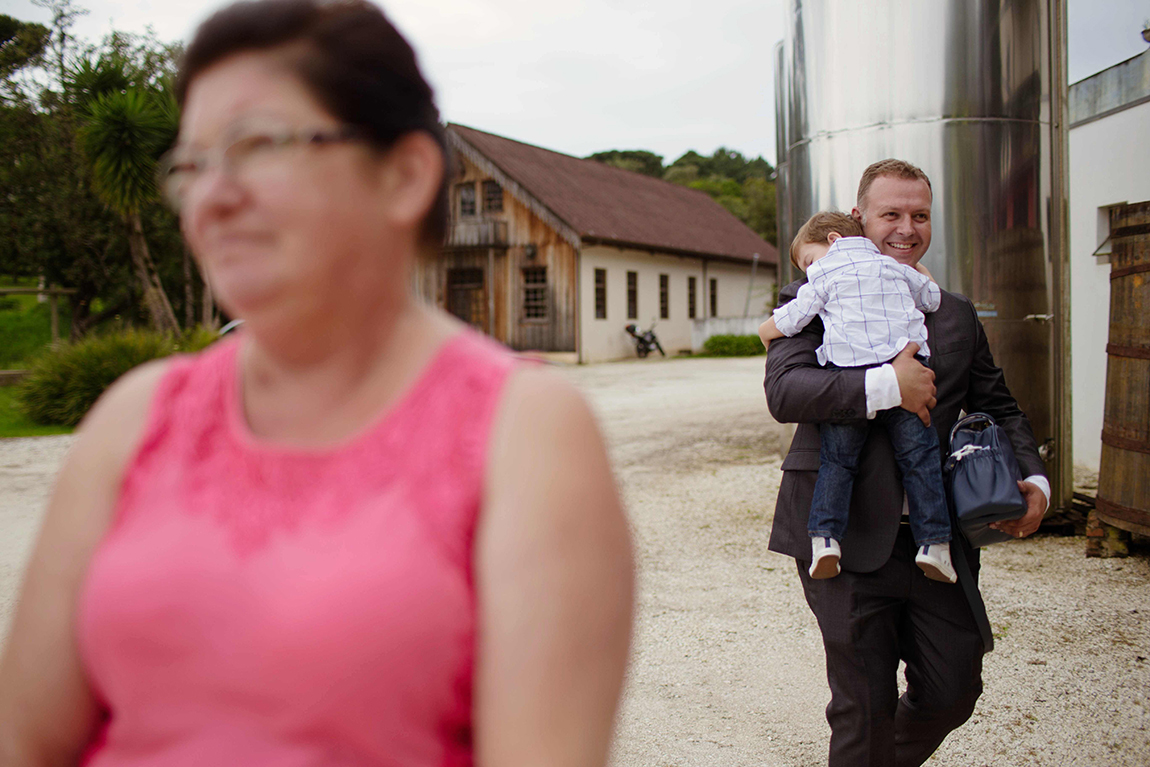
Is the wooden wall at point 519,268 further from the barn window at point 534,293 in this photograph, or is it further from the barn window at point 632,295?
the barn window at point 632,295

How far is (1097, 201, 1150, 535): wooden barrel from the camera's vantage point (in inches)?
195

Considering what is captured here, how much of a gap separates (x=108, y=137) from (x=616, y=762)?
54.8ft

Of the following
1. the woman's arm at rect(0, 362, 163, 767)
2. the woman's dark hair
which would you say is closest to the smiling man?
the woman's dark hair

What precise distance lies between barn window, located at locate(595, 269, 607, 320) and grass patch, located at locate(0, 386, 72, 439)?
16.1 m

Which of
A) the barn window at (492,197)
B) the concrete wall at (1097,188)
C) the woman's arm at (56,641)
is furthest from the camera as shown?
the barn window at (492,197)

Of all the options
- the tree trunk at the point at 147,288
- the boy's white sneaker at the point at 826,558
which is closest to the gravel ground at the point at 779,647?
the boy's white sneaker at the point at 826,558

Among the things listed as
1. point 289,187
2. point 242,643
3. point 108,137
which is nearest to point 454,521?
point 242,643

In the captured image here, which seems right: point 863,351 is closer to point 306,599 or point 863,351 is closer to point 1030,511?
point 1030,511

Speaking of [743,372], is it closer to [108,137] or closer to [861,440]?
[108,137]

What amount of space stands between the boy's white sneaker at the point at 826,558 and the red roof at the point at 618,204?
73.7 ft

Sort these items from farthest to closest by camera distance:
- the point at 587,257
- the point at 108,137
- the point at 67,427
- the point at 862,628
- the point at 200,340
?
the point at 587,257 → the point at 108,137 → the point at 200,340 → the point at 67,427 → the point at 862,628

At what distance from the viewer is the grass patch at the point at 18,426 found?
11555 mm

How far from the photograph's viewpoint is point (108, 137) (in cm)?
1583

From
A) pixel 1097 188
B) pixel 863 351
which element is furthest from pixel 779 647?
pixel 1097 188
